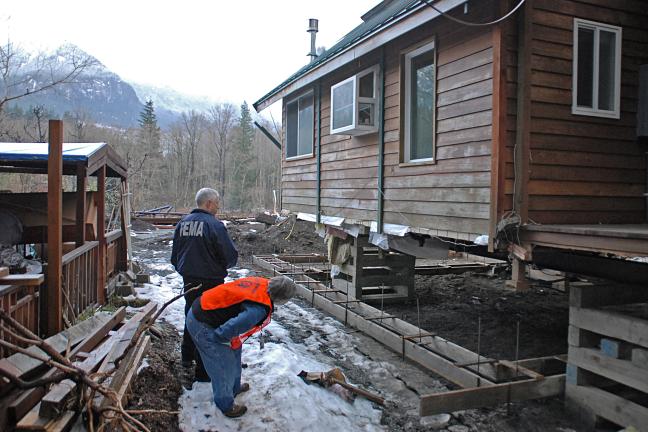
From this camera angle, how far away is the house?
210 inches

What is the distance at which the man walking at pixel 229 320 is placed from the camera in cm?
407

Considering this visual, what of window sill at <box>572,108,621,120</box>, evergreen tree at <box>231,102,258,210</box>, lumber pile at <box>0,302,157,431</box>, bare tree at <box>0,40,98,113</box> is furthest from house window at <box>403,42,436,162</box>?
evergreen tree at <box>231,102,258,210</box>

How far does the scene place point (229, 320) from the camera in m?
4.09

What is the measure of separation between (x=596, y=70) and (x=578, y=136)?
2.71ft

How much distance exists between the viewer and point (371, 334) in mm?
7363

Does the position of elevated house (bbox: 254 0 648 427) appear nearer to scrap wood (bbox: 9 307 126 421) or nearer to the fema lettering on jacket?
the fema lettering on jacket

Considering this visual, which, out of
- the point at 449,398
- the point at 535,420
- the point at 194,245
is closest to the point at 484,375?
the point at 535,420

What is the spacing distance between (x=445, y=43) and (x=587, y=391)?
173 inches

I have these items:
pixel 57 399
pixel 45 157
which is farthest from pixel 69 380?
pixel 45 157

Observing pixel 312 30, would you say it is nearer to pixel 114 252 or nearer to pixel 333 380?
pixel 114 252

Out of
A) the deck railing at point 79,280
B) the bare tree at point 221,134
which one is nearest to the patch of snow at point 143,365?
the deck railing at point 79,280

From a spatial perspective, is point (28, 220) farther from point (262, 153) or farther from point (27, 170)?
point (262, 153)

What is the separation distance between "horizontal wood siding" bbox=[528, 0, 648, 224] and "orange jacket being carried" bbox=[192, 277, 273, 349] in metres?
3.14

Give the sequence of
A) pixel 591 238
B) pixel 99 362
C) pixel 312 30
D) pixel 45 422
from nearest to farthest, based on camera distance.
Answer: pixel 45 422, pixel 99 362, pixel 591 238, pixel 312 30
